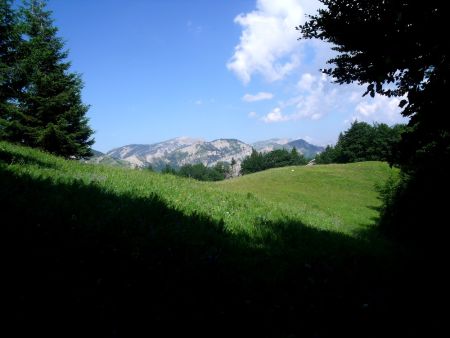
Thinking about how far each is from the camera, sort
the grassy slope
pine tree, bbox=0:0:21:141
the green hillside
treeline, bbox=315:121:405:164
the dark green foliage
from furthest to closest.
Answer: treeline, bbox=315:121:405:164, the grassy slope, pine tree, bbox=0:0:21:141, the dark green foliage, the green hillside

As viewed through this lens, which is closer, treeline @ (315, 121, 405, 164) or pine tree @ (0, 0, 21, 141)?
pine tree @ (0, 0, 21, 141)

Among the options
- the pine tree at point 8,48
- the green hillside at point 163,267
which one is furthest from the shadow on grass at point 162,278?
the pine tree at point 8,48

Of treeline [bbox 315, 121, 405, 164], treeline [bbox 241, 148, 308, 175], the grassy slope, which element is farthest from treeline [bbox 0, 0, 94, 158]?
treeline [bbox 241, 148, 308, 175]

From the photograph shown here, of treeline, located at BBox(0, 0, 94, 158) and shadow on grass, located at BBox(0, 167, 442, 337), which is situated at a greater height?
treeline, located at BBox(0, 0, 94, 158)

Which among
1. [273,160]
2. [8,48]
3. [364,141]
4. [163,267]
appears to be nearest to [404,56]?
[163,267]

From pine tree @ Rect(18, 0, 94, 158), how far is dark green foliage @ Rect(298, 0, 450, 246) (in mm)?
29487

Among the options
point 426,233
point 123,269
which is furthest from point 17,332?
point 426,233

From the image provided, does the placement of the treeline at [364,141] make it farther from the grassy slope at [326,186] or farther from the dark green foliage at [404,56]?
the dark green foliage at [404,56]

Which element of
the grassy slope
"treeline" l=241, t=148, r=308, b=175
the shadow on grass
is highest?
"treeline" l=241, t=148, r=308, b=175

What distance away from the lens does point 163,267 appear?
4.82 metres

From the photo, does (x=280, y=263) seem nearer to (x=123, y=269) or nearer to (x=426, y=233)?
(x=123, y=269)

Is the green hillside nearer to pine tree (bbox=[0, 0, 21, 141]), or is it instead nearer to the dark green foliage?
the dark green foliage

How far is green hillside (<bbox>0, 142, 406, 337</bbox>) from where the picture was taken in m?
3.71

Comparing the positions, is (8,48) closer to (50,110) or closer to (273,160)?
(50,110)
